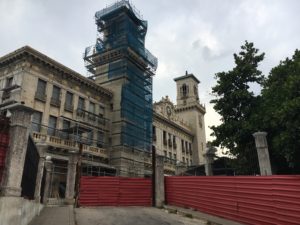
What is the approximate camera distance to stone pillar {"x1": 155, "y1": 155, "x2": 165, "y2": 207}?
1672 centimetres

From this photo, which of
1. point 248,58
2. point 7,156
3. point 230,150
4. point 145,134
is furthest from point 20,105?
point 145,134

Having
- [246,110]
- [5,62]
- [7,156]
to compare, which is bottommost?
[7,156]

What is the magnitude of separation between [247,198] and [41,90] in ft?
68.7

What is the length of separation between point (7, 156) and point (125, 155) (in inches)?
901

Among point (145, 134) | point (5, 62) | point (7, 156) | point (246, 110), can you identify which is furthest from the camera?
point (145, 134)

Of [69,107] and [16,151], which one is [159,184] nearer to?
[16,151]

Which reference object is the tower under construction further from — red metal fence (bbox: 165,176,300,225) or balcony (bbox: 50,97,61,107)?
red metal fence (bbox: 165,176,300,225)

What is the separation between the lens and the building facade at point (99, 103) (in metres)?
24.3

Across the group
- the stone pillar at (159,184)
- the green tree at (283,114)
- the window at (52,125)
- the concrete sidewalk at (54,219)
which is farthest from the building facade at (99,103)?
the green tree at (283,114)

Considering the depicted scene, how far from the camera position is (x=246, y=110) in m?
18.0

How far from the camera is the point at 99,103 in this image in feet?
104

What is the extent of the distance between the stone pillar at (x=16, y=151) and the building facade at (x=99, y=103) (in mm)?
9295

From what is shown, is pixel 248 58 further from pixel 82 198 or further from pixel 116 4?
pixel 116 4

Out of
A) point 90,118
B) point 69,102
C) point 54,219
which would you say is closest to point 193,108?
point 90,118
